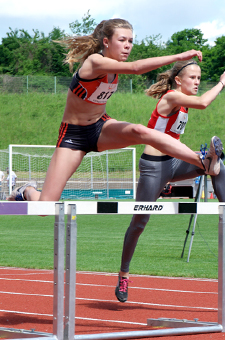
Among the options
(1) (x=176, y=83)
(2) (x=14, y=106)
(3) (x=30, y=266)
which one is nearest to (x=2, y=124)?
(2) (x=14, y=106)

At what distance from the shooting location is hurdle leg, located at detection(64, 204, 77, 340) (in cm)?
340

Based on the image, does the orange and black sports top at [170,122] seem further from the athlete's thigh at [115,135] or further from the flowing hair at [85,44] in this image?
the flowing hair at [85,44]

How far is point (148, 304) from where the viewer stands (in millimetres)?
5426

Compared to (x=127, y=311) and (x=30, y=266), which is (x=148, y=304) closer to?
(x=127, y=311)

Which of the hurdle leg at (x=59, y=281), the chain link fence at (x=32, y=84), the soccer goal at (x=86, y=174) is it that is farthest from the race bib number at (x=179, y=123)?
the chain link fence at (x=32, y=84)

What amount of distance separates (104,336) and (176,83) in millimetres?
2842

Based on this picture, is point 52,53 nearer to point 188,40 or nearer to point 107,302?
point 188,40

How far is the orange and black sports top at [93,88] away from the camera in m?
4.43

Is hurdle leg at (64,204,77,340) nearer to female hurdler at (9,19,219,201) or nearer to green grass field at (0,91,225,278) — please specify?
female hurdler at (9,19,219,201)

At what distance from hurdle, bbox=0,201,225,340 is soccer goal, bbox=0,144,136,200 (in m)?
22.9

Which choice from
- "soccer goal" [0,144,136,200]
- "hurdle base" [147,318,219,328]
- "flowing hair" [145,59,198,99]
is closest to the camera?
"hurdle base" [147,318,219,328]

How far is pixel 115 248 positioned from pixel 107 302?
4.84 meters

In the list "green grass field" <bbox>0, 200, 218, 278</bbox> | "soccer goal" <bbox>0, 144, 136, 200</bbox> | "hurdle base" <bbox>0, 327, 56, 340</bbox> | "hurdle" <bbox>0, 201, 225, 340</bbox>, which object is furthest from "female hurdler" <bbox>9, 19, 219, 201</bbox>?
"soccer goal" <bbox>0, 144, 136, 200</bbox>

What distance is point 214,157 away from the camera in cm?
434
